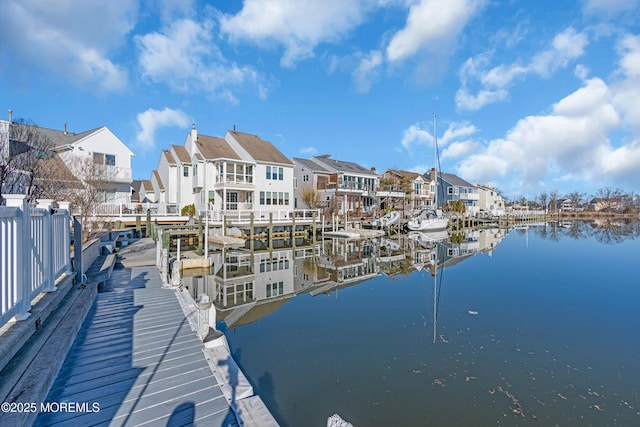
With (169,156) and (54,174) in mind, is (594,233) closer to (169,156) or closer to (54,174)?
(169,156)

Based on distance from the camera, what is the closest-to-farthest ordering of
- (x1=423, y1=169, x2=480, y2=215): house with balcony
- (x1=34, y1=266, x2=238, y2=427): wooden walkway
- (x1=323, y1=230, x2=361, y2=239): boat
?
1. (x1=34, y1=266, x2=238, y2=427): wooden walkway
2. (x1=323, y1=230, x2=361, y2=239): boat
3. (x1=423, y1=169, x2=480, y2=215): house with balcony

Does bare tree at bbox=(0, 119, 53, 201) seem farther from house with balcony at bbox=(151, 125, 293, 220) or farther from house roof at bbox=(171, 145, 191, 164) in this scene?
house roof at bbox=(171, 145, 191, 164)

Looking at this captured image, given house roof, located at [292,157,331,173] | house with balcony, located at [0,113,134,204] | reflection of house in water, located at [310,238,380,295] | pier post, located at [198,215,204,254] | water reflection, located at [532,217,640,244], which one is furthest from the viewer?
house roof, located at [292,157,331,173]

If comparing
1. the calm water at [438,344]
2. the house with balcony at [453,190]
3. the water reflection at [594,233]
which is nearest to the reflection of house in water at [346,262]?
the calm water at [438,344]

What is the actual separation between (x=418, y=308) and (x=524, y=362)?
174 inches

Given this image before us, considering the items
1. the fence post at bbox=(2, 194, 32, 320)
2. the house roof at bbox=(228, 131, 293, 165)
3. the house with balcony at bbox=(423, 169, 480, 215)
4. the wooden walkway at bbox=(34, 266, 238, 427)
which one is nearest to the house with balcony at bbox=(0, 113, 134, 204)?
the house roof at bbox=(228, 131, 293, 165)

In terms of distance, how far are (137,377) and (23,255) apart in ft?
7.51

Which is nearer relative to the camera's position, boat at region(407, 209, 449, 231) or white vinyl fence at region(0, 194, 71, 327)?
white vinyl fence at region(0, 194, 71, 327)

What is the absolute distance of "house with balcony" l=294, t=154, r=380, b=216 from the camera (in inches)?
1639

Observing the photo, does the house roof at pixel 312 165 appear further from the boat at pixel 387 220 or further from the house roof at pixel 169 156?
the house roof at pixel 169 156

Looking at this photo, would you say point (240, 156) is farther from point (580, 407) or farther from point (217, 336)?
point (580, 407)

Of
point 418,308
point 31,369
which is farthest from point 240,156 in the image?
point 31,369

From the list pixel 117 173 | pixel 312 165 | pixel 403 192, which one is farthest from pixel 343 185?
pixel 117 173

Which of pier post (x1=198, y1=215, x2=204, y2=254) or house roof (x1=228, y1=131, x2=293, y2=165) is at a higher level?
house roof (x1=228, y1=131, x2=293, y2=165)
